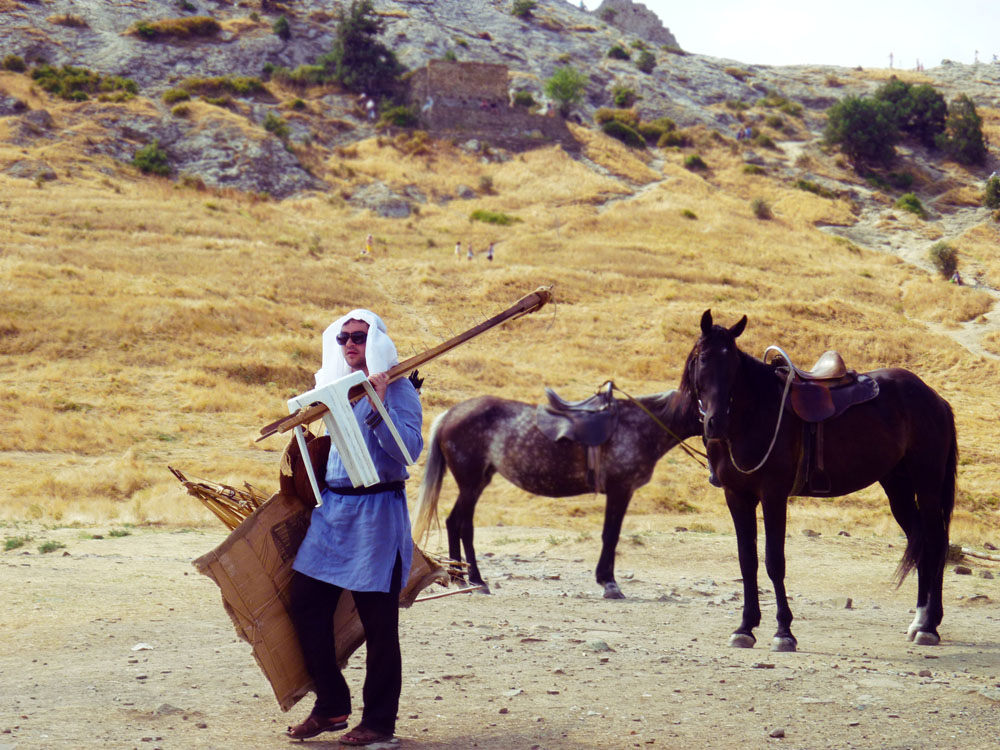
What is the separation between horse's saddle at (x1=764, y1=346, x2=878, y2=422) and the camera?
816cm

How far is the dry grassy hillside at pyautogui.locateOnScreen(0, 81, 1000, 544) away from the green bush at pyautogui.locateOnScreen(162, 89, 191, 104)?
26.5ft

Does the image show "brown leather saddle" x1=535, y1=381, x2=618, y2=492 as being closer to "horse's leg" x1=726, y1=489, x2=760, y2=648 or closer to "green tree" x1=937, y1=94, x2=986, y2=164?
"horse's leg" x1=726, y1=489, x2=760, y2=648

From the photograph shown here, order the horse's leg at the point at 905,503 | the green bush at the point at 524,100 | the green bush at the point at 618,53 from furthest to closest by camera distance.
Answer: the green bush at the point at 618,53
the green bush at the point at 524,100
the horse's leg at the point at 905,503

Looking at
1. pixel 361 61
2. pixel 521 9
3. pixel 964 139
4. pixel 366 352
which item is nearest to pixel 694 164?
pixel 964 139

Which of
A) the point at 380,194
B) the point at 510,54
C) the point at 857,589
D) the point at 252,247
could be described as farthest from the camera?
the point at 510,54

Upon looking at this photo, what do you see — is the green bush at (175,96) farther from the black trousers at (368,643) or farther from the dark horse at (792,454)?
the black trousers at (368,643)

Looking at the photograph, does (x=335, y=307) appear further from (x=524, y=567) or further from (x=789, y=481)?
(x=789, y=481)

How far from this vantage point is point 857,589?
1116cm

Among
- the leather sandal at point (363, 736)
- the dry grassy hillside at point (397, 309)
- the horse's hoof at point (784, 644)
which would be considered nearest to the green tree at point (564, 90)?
the dry grassy hillside at point (397, 309)

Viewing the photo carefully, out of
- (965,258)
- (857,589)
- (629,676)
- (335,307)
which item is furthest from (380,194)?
(629,676)

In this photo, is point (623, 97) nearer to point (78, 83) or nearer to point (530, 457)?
point (78, 83)

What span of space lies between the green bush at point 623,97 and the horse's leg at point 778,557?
291 ft

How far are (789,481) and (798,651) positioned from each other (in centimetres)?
133

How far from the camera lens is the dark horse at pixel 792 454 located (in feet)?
25.4
